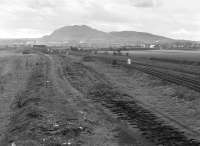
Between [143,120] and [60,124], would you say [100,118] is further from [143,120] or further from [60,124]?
[60,124]

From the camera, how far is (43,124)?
1695 cm

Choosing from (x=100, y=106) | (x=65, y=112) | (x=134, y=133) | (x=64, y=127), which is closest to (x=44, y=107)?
(x=65, y=112)

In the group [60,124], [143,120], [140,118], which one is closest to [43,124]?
[60,124]

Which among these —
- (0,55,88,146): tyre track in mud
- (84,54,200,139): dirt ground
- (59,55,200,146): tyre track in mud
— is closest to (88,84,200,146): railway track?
(59,55,200,146): tyre track in mud

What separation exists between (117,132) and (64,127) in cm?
230

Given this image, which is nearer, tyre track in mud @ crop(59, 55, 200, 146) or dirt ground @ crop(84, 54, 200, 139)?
tyre track in mud @ crop(59, 55, 200, 146)

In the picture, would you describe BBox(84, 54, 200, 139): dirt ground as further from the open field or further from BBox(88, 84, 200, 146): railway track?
BBox(88, 84, 200, 146): railway track

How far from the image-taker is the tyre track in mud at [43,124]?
1427 cm

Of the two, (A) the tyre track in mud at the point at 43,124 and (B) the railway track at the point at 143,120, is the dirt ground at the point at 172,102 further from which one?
(A) the tyre track in mud at the point at 43,124

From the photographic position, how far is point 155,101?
2603 cm

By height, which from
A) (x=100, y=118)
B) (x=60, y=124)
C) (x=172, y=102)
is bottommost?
(x=172, y=102)

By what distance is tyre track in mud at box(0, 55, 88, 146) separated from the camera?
14.3 meters

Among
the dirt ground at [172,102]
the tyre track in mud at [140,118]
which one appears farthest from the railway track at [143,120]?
the dirt ground at [172,102]

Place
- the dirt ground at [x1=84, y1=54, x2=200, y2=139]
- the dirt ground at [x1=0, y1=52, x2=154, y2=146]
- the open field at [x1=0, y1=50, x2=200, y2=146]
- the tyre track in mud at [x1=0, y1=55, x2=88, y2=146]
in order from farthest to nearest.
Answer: the dirt ground at [x1=84, y1=54, x2=200, y2=139], the open field at [x1=0, y1=50, x2=200, y2=146], the dirt ground at [x1=0, y1=52, x2=154, y2=146], the tyre track in mud at [x1=0, y1=55, x2=88, y2=146]
